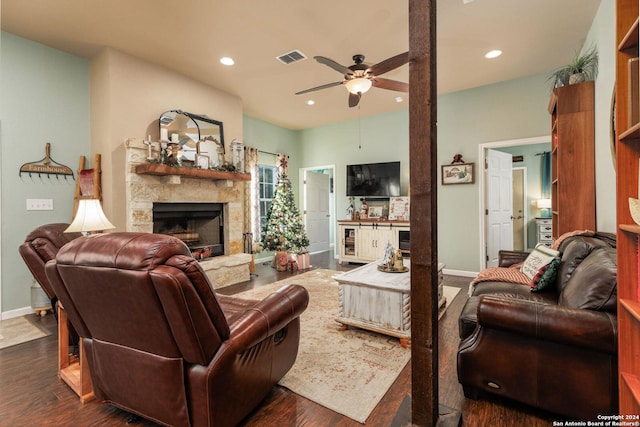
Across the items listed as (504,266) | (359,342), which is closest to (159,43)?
(359,342)

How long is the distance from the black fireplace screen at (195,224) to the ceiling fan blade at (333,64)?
2828 millimetres

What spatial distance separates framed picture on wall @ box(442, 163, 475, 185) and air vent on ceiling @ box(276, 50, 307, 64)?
3033 mm

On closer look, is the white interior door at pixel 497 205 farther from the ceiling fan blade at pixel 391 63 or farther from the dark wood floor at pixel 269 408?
the dark wood floor at pixel 269 408

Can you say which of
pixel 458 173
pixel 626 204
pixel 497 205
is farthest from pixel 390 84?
pixel 497 205

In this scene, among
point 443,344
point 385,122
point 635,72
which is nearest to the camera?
point 635,72

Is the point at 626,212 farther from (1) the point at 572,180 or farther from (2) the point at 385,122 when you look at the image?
(2) the point at 385,122

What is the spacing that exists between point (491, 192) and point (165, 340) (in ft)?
16.9

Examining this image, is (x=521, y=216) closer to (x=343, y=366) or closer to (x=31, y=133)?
(x=343, y=366)

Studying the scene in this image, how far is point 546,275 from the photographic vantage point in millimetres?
2295

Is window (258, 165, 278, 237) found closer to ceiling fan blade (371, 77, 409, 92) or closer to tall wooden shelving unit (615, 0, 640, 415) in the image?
ceiling fan blade (371, 77, 409, 92)

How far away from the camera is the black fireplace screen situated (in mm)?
4184

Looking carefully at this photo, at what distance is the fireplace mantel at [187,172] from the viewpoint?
3578 millimetres

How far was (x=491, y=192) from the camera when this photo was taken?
16.1ft

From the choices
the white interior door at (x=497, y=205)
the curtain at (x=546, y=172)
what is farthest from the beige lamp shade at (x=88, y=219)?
the curtain at (x=546, y=172)
